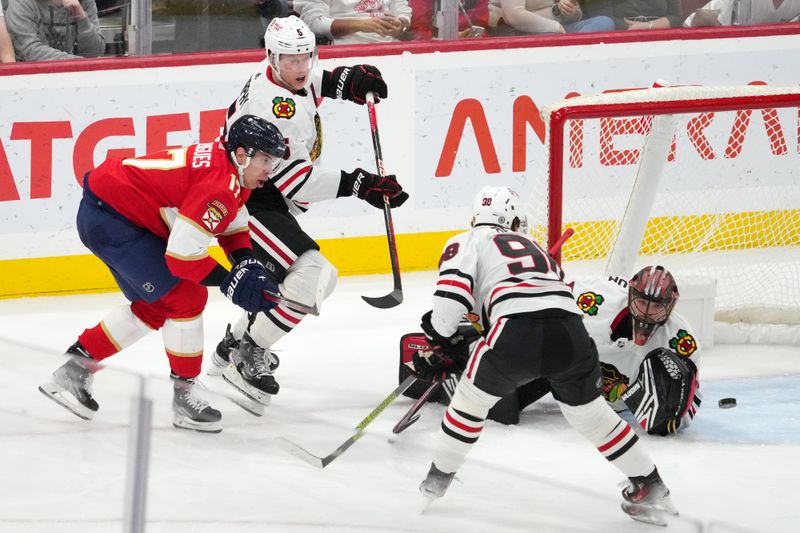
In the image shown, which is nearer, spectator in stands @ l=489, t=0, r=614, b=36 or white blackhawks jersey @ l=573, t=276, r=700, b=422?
white blackhawks jersey @ l=573, t=276, r=700, b=422

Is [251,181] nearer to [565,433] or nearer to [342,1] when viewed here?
[565,433]

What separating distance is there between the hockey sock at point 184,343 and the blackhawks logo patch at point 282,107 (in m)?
0.65

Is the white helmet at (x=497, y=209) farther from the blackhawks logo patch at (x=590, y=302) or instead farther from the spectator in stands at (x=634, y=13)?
the spectator in stands at (x=634, y=13)

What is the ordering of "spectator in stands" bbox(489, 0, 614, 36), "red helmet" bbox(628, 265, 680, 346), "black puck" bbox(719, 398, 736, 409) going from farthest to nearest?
"spectator in stands" bbox(489, 0, 614, 36), "black puck" bbox(719, 398, 736, 409), "red helmet" bbox(628, 265, 680, 346)

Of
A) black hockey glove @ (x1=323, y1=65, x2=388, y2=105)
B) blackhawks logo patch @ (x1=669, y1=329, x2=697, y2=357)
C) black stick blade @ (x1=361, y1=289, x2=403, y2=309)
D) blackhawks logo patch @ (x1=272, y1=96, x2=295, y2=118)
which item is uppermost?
black hockey glove @ (x1=323, y1=65, x2=388, y2=105)

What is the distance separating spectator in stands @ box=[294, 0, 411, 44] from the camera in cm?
497

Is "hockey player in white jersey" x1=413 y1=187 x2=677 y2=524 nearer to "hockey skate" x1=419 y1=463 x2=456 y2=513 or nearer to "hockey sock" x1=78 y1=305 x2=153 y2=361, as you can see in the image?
"hockey skate" x1=419 y1=463 x2=456 y2=513

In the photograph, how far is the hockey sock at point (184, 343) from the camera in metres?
3.16

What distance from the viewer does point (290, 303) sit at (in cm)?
331

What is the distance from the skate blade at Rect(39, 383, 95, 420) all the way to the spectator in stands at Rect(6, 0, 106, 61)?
105 inches

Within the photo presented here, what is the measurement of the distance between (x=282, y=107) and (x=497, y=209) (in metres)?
0.88

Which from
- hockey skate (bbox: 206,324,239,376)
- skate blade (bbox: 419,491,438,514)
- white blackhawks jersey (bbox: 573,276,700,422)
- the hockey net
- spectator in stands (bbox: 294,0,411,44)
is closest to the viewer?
skate blade (bbox: 419,491,438,514)

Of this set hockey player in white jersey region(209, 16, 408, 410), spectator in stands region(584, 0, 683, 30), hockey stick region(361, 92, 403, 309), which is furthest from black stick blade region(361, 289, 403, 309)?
spectator in stands region(584, 0, 683, 30)

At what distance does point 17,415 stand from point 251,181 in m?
1.10
